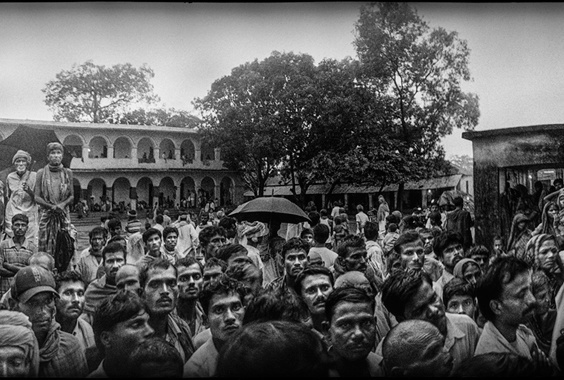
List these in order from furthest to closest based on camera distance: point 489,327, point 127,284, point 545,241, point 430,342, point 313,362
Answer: point 545,241 → point 127,284 → point 489,327 → point 430,342 → point 313,362

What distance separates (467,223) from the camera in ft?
24.7

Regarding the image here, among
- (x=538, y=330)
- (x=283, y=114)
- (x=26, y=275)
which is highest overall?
(x=283, y=114)

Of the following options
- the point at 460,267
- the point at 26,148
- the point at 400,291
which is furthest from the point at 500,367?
the point at 26,148

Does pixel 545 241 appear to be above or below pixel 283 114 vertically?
below

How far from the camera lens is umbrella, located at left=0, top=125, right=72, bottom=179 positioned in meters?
5.65

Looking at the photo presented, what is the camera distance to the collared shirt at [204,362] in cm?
237

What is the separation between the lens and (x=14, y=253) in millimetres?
4523

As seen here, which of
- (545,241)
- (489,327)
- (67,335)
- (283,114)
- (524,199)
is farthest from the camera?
(283,114)

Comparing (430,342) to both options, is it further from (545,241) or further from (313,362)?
(545,241)

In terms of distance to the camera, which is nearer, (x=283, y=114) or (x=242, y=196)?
(x=283, y=114)

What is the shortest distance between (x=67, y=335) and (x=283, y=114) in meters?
15.3

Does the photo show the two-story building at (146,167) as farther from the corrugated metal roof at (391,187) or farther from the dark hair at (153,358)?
the dark hair at (153,358)

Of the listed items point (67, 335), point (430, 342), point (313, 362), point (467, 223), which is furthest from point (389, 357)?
point (467, 223)

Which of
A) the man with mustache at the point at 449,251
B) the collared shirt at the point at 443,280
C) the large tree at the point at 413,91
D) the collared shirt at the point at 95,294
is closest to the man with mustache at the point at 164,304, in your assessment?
the collared shirt at the point at 95,294
